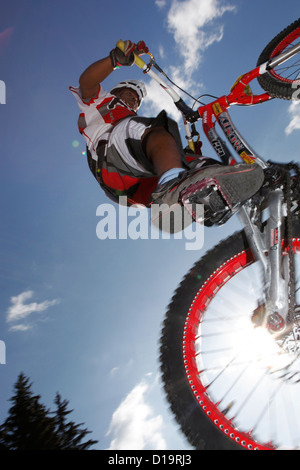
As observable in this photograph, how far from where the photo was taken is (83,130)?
2842 mm

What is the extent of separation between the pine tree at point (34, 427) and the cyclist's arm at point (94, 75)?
1282 centimetres

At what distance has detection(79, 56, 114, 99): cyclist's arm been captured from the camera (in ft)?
8.54

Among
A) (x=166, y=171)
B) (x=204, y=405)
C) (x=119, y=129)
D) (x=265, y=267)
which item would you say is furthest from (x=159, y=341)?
(x=119, y=129)

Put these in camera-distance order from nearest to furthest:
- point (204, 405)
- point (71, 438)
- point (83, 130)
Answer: point (204, 405)
point (83, 130)
point (71, 438)

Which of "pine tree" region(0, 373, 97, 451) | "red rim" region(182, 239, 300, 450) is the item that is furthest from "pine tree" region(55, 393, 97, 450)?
"red rim" region(182, 239, 300, 450)

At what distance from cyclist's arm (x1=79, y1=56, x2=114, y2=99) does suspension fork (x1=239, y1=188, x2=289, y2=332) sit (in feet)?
5.50

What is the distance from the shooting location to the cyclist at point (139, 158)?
1.89 m

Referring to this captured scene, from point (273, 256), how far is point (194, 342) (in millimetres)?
868

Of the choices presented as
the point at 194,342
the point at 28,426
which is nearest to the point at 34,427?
the point at 28,426

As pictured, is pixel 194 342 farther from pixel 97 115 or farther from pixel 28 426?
pixel 28 426

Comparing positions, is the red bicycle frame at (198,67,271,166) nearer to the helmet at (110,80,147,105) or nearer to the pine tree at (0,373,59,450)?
the helmet at (110,80,147,105)

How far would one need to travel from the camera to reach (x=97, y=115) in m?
2.79

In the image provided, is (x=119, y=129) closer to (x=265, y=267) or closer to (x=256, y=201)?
(x=256, y=201)
